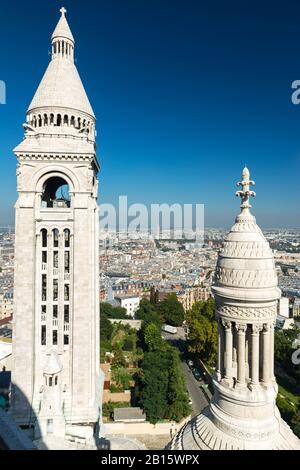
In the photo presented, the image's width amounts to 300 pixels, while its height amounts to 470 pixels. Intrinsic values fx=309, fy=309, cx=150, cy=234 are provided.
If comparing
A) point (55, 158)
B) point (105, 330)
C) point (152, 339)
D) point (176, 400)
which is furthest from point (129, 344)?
point (55, 158)

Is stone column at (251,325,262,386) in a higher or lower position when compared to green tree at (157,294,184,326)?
higher

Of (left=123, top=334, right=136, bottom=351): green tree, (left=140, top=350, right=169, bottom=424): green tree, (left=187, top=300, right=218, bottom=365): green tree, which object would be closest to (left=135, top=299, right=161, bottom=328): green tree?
(left=123, top=334, right=136, bottom=351): green tree

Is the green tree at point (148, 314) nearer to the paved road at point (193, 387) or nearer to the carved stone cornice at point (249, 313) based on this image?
the paved road at point (193, 387)

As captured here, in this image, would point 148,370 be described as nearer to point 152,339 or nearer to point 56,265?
point 152,339

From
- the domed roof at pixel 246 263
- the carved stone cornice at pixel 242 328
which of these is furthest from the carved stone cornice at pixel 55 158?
the carved stone cornice at pixel 242 328

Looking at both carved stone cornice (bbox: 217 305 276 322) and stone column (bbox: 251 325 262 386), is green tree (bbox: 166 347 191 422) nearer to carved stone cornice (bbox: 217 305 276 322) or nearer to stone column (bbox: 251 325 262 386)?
stone column (bbox: 251 325 262 386)
